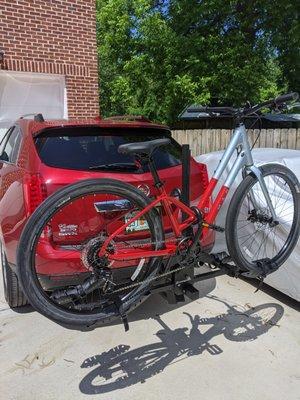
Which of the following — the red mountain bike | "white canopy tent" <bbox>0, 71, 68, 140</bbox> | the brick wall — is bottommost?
the red mountain bike

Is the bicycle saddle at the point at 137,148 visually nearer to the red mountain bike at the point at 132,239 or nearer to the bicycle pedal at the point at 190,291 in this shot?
the red mountain bike at the point at 132,239

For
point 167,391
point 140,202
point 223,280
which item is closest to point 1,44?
point 223,280

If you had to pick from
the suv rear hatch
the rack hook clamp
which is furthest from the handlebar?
the rack hook clamp

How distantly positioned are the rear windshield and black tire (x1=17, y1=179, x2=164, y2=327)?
67 cm

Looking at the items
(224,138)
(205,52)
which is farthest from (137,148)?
(205,52)

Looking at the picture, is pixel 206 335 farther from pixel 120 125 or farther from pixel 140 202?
pixel 120 125

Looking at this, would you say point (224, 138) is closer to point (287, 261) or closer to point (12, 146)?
point (287, 261)

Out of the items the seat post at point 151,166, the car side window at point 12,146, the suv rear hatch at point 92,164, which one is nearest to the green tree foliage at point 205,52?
the car side window at point 12,146

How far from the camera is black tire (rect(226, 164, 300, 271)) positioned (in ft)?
9.70

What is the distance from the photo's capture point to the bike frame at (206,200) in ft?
8.58

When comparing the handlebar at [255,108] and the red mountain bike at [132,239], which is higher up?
the handlebar at [255,108]

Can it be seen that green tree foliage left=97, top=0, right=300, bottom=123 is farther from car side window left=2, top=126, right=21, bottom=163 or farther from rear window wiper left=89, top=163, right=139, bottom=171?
rear window wiper left=89, top=163, right=139, bottom=171

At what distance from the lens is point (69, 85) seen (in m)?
8.64

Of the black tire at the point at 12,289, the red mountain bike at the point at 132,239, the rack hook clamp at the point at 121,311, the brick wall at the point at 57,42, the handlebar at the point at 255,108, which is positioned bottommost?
the black tire at the point at 12,289
